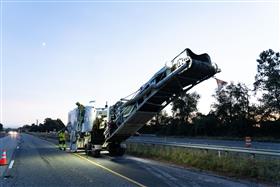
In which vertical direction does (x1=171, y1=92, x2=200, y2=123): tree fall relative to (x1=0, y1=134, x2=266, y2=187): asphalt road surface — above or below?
above

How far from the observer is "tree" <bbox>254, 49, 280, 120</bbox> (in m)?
59.4

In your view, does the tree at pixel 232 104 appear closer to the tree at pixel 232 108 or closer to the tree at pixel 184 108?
the tree at pixel 232 108

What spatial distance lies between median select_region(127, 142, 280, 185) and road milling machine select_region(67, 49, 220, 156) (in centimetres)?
229


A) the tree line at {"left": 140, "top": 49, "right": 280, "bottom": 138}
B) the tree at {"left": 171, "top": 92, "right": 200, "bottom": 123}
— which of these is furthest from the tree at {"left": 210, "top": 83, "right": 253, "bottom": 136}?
the tree at {"left": 171, "top": 92, "right": 200, "bottom": 123}

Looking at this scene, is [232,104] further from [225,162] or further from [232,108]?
[225,162]

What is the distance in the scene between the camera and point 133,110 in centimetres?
1775

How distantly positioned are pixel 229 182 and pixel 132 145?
13968mm

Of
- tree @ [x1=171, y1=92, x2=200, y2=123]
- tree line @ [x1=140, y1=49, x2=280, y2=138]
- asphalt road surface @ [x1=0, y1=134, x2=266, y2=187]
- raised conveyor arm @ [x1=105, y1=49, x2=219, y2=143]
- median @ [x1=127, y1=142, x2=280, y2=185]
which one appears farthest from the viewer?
tree @ [x1=171, y1=92, x2=200, y2=123]

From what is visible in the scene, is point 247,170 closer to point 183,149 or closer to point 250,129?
point 183,149

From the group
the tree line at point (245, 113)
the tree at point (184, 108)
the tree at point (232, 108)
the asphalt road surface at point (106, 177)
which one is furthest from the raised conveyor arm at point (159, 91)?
the tree at point (184, 108)

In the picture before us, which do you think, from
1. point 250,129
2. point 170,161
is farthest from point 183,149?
point 250,129

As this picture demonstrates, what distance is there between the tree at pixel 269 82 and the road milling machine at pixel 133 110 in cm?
4454

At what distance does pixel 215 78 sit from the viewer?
1450 centimetres

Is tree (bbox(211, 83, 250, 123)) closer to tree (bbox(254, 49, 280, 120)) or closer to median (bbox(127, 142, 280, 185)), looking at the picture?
tree (bbox(254, 49, 280, 120))
